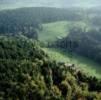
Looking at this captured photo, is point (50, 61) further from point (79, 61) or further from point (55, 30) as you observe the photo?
point (55, 30)

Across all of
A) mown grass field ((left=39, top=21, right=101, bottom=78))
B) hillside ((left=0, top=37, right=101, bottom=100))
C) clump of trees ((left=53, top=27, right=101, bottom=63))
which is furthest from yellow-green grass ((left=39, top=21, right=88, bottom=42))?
hillside ((left=0, top=37, right=101, bottom=100))

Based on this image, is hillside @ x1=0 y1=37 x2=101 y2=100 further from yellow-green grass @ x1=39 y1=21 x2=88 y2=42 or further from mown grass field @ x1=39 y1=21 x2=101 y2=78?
yellow-green grass @ x1=39 y1=21 x2=88 y2=42

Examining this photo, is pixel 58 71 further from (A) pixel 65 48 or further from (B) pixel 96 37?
(B) pixel 96 37

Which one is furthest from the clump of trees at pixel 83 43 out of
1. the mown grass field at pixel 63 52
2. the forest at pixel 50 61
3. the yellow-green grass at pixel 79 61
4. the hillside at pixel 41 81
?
the hillside at pixel 41 81

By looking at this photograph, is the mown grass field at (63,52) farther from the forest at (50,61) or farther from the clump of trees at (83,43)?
the clump of trees at (83,43)

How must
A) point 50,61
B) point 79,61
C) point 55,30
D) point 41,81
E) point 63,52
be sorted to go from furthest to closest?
point 55,30, point 63,52, point 79,61, point 50,61, point 41,81

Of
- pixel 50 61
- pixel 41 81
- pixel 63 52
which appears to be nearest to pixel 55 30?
pixel 63 52
